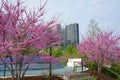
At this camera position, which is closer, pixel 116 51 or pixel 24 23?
pixel 24 23

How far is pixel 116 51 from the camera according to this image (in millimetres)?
23531

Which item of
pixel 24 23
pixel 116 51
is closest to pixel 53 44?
pixel 24 23

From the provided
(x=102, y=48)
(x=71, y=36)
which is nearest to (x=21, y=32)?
(x=102, y=48)

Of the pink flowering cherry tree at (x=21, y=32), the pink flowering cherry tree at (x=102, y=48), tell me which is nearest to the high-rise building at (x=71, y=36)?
the pink flowering cherry tree at (x=102, y=48)

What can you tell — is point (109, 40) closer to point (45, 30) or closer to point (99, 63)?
point (99, 63)

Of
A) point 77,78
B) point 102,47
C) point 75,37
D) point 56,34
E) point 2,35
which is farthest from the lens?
point 75,37

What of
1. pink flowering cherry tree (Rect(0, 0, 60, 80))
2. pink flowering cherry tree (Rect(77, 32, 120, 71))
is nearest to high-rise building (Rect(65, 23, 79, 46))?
pink flowering cherry tree (Rect(77, 32, 120, 71))

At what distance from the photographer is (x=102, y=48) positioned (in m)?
22.2

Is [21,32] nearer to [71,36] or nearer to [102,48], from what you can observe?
[102,48]

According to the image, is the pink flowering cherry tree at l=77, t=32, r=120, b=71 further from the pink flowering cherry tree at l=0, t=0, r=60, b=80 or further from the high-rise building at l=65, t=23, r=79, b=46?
the pink flowering cherry tree at l=0, t=0, r=60, b=80

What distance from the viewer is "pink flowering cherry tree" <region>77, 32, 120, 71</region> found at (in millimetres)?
22156

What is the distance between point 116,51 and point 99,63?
2066 millimetres

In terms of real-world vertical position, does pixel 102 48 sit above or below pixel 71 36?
below

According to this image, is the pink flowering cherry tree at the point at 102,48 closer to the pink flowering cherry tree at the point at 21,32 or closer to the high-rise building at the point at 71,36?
the high-rise building at the point at 71,36
